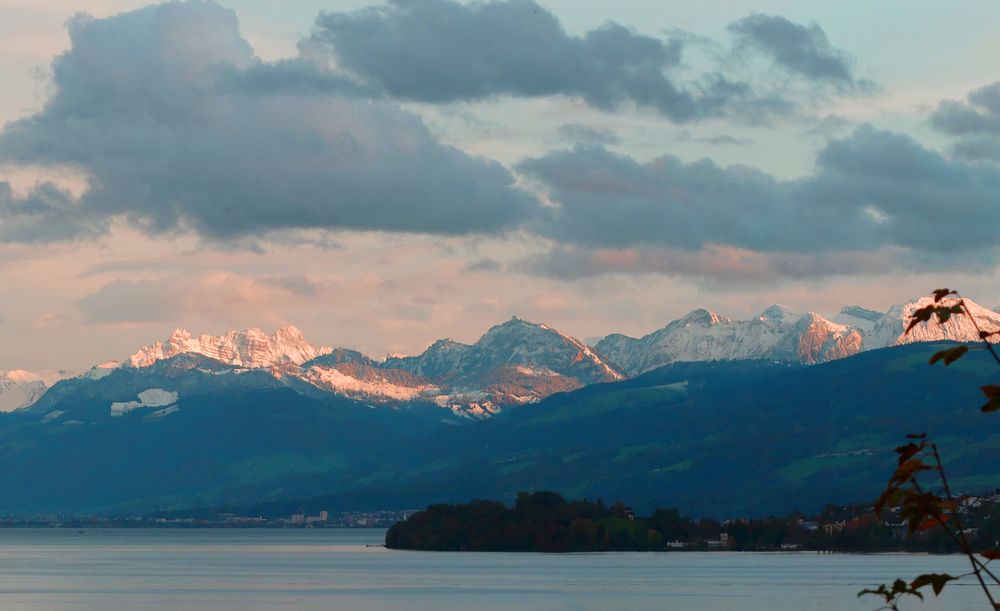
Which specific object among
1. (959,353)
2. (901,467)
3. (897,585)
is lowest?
(897,585)

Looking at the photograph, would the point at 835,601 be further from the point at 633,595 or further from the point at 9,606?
the point at 9,606

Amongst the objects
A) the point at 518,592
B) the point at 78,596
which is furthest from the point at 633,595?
the point at 78,596

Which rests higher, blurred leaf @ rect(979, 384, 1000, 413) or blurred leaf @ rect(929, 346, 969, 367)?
blurred leaf @ rect(929, 346, 969, 367)

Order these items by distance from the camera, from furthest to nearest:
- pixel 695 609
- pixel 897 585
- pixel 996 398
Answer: pixel 695 609 < pixel 897 585 < pixel 996 398

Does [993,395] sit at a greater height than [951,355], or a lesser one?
lesser

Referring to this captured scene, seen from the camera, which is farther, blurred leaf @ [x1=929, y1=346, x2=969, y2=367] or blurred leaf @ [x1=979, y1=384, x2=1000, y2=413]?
blurred leaf @ [x1=929, y1=346, x2=969, y2=367]

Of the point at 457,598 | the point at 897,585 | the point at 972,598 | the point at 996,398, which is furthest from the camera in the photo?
the point at 972,598

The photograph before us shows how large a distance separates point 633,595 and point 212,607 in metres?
44.2

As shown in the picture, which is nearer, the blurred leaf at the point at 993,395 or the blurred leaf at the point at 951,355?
the blurred leaf at the point at 993,395

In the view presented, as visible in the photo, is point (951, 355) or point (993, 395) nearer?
point (993, 395)

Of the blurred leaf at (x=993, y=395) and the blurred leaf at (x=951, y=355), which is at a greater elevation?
the blurred leaf at (x=951, y=355)

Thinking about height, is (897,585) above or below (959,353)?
below

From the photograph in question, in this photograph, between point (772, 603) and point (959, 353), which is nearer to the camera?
point (959, 353)

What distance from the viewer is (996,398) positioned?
15.7 metres
